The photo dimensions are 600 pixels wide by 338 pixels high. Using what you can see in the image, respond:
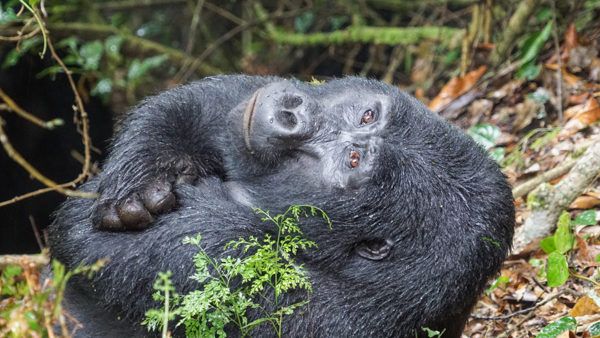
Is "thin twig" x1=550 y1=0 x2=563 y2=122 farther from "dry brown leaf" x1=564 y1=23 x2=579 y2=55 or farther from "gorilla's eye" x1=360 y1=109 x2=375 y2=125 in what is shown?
"gorilla's eye" x1=360 y1=109 x2=375 y2=125

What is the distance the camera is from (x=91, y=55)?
286 inches

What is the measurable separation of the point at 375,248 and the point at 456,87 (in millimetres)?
3486

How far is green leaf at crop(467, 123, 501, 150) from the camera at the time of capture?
18.9ft

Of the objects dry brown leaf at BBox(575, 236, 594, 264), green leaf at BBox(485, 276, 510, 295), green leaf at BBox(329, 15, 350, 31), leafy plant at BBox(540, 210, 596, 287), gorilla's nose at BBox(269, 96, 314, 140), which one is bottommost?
green leaf at BBox(485, 276, 510, 295)

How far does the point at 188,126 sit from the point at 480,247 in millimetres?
1534

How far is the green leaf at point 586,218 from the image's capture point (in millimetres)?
4246

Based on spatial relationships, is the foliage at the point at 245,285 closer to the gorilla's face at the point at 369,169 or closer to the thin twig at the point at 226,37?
the gorilla's face at the point at 369,169

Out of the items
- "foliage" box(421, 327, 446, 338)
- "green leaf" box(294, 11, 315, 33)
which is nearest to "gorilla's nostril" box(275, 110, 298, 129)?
"foliage" box(421, 327, 446, 338)

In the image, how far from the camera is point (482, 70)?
265 inches

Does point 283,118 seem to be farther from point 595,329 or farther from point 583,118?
point 583,118

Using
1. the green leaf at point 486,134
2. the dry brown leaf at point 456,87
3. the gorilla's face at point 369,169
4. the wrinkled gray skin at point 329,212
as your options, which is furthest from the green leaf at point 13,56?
the green leaf at point 486,134

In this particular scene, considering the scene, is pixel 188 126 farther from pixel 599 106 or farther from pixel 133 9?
pixel 133 9

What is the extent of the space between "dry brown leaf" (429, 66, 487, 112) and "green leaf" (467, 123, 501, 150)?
0.74m

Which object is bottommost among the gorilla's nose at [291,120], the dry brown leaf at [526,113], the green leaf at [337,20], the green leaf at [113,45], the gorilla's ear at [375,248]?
the green leaf at [113,45]
